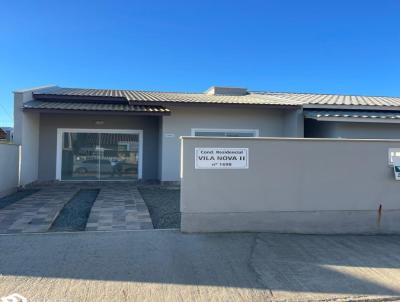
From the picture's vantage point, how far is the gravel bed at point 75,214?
7.13 metres

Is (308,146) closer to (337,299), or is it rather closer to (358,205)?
(358,205)

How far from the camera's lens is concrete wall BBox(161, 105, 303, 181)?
1350 cm

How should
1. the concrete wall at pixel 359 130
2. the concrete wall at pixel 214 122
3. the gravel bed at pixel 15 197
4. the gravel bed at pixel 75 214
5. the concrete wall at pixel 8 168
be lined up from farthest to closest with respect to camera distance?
Result: the concrete wall at pixel 214 122 → the concrete wall at pixel 359 130 → the concrete wall at pixel 8 168 → the gravel bed at pixel 15 197 → the gravel bed at pixel 75 214

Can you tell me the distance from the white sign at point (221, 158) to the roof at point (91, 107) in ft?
20.5

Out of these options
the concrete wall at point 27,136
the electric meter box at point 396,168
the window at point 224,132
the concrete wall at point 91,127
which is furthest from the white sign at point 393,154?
the concrete wall at point 27,136

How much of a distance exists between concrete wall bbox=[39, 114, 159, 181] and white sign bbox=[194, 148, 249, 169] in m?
8.40

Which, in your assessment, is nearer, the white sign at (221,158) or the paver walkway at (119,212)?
the white sign at (221,158)

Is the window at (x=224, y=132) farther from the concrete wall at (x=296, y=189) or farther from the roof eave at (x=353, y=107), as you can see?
the concrete wall at (x=296, y=189)

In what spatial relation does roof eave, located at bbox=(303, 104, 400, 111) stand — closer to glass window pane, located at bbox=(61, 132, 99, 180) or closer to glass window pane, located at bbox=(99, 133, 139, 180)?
glass window pane, located at bbox=(99, 133, 139, 180)

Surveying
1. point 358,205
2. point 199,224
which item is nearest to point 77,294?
point 199,224

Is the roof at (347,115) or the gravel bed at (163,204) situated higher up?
the roof at (347,115)

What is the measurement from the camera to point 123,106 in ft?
44.2

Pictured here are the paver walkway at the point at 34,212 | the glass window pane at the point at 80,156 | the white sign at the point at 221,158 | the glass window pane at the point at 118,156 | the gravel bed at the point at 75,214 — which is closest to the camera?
the white sign at the point at 221,158

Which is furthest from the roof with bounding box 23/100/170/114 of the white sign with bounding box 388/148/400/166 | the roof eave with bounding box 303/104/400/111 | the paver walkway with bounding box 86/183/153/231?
the white sign with bounding box 388/148/400/166
